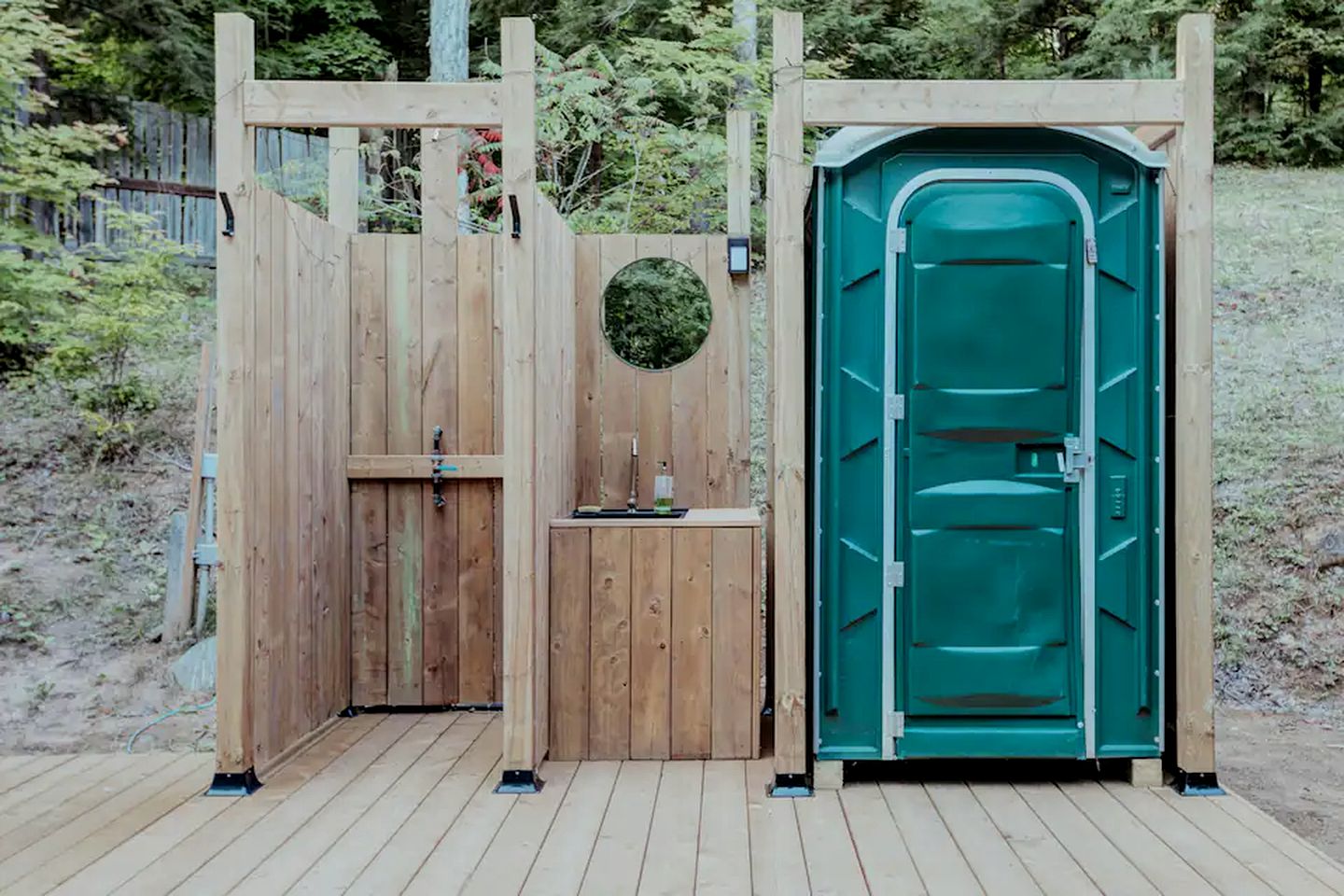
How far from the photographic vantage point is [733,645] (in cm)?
411

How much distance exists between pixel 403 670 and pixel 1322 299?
7754mm

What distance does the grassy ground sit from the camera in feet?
18.9

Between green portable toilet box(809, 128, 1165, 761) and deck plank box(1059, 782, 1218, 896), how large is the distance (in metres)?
0.14

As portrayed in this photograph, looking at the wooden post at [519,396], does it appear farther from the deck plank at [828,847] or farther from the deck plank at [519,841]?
the deck plank at [828,847]

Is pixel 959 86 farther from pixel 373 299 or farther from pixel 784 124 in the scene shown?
pixel 373 299

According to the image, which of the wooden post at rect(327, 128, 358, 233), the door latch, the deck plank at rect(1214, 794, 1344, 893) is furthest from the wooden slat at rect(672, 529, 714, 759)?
the wooden post at rect(327, 128, 358, 233)

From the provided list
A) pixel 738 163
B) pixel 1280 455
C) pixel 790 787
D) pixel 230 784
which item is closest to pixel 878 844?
pixel 790 787

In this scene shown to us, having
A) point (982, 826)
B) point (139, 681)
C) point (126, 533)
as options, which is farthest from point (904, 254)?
point (126, 533)

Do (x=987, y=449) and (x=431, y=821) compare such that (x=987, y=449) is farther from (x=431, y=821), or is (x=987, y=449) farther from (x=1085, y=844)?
(x=431, y=821)

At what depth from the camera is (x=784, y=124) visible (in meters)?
3.66

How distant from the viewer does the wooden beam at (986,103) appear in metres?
3.59

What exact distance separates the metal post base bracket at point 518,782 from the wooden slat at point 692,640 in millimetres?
611

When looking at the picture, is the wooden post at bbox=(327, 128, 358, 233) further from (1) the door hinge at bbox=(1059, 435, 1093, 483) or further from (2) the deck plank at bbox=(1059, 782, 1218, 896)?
(2) the deck plank at bbox=(1059, 782, 1218, 896)

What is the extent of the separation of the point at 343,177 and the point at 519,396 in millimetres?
1849
